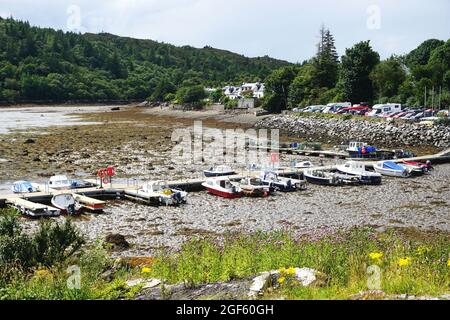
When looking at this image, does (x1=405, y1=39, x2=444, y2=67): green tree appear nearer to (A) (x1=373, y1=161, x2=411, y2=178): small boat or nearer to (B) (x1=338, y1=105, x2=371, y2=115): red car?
(B) (x1=338, y1=105, x2=371, y2=115): red car

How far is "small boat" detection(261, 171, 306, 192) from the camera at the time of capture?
120 ft

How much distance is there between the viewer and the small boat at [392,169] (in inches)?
1646

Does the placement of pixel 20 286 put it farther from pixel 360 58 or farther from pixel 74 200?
pixel 360 58

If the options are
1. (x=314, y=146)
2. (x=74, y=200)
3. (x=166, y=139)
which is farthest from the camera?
(x=166, y=139)

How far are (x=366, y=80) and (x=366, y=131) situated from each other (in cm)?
2580

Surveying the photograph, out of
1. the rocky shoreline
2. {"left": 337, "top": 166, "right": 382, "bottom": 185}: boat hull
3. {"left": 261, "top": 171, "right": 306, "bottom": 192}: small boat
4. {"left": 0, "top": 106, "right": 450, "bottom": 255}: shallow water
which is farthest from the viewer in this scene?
the rocky shoreline

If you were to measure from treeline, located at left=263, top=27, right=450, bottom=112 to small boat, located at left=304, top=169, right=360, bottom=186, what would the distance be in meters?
44.4

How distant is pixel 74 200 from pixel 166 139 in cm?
4396

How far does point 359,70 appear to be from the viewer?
293 ft

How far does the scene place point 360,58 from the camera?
8994 centimetres

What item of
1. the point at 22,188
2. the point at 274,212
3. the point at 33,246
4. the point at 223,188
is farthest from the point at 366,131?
the point at 33,246

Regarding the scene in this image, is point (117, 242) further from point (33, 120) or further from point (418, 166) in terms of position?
point (33, 120)

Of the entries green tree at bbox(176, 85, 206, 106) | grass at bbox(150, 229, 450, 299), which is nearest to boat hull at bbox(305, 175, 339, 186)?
grass at bbox(150, 229, 450, 299)

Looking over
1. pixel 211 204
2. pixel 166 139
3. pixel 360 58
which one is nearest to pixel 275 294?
pixel 211 204
